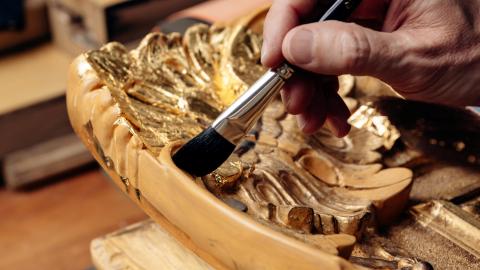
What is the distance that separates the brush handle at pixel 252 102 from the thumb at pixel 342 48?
0.09 feet

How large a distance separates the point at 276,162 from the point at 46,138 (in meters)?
1.05

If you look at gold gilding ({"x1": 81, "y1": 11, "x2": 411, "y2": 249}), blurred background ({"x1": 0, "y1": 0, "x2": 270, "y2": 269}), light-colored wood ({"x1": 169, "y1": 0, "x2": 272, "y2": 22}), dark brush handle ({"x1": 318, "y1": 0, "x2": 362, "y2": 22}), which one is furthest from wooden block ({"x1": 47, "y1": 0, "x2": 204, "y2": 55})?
dark brush handle ({"x1": 318, "y1": 0, "x2": 362, "y2": 22})

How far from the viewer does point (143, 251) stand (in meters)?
0.71

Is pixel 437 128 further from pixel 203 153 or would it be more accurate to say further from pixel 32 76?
pixel 32 76

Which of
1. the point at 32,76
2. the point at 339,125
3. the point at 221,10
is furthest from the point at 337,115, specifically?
the point at 32,76

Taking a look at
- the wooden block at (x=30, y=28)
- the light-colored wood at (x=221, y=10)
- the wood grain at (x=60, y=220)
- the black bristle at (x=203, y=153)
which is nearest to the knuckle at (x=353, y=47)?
the black bristle at (x=203, y=153)

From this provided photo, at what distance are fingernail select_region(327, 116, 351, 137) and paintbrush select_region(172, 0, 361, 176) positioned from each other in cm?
11

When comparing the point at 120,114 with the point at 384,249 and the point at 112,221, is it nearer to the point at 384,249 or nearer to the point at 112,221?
the point at 384,249

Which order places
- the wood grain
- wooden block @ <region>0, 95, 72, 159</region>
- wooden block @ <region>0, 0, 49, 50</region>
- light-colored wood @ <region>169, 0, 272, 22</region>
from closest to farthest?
light-colored wood @ <region>169, 0, 272, 22</region>, the wood grain, wooden block @ <region>0, 95, 72, 159</region>, wooden block @ <region>0, 0, 49, 50</region>

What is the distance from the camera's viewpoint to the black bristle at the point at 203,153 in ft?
1.82

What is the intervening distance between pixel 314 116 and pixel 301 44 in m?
0.14

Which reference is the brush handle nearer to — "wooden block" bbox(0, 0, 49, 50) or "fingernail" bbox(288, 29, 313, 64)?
"fingernail" bbox(288, 29, 313, 64)

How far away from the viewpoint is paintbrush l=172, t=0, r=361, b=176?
557 millimetres

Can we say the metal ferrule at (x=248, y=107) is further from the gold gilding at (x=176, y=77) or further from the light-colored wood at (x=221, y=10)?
the light-colored wood at (x=221, y=10)
